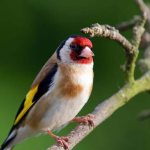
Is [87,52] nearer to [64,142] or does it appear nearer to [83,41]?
[83,41]

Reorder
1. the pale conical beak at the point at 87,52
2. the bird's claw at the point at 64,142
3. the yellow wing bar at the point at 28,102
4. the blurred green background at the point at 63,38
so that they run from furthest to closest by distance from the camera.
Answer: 1. the blurred green background at the point at 63,38
2. the yellow wing bar at the point at 28,102
3. the pale conical beak at the point at 87,52
4. the bird's claw at the point at 64,142

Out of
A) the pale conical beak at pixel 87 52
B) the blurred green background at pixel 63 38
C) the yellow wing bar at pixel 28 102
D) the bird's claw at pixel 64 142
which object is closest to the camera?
the bird's claw at pixel 64 142

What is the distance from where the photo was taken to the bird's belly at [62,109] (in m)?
3.08

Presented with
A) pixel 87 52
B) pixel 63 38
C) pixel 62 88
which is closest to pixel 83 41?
pixel 87 52

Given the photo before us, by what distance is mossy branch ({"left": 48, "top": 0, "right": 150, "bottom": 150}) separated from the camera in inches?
110

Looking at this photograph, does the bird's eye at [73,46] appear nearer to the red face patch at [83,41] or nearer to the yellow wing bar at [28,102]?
the red face patch at [83,41]

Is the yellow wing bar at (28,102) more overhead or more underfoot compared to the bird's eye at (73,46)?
more underfoot

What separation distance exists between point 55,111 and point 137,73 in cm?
177

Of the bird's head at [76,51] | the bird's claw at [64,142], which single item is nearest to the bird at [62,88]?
the bird's head at [76,51]

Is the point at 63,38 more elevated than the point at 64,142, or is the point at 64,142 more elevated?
the point at 64,142

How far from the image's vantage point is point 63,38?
4.75 m

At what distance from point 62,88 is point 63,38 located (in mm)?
1680

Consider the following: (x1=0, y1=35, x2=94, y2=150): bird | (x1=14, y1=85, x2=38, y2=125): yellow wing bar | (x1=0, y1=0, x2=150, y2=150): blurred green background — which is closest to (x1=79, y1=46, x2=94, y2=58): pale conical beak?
(x1=0, y1=35, x2=94, y2=150): bird

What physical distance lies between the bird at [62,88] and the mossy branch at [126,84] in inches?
3.5
